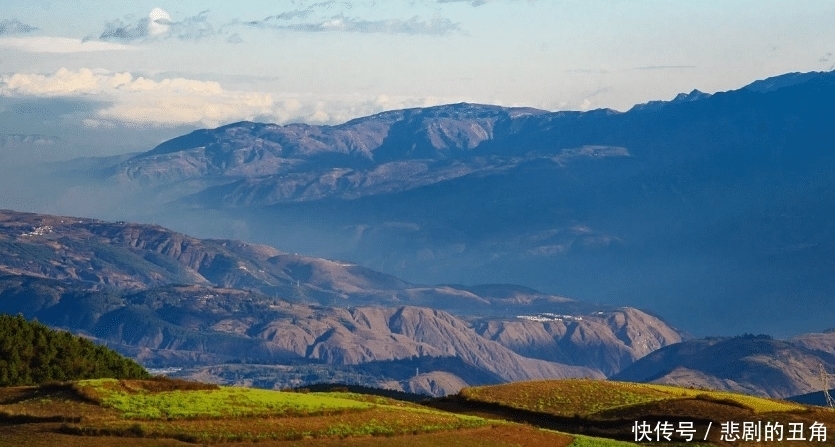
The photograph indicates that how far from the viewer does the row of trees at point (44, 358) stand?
346 ft

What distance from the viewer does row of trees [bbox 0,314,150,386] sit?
10531 centimetres

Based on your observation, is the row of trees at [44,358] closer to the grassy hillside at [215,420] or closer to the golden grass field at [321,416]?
the golden grass field at [321,416]

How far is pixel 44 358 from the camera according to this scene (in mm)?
108750

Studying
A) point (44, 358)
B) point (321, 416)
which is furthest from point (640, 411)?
point (44, 358)

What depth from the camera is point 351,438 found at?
70.1 metres

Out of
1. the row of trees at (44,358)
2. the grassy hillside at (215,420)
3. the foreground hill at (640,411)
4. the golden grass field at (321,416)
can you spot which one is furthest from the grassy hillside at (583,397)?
the row of trees at (44,358)

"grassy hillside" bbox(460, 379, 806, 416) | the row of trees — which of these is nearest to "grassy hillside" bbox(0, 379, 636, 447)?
"grassy hillside" bbox(460, 379, 806, 416)

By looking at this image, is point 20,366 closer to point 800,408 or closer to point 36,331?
point 36,331

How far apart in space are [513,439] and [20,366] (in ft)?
155

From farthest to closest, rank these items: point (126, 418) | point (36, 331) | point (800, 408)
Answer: point (36, 331), point (800, 408), point (126, 418)

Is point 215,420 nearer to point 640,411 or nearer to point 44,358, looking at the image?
point 640,411

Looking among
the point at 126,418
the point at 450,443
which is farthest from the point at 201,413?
the point at 450,443

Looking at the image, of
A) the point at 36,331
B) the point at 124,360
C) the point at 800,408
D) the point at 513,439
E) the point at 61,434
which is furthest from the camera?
the point at 124,360

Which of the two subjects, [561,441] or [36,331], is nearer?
[561,441]
